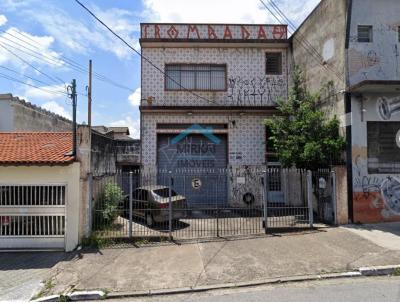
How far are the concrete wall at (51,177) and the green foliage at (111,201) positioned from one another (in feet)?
4.12

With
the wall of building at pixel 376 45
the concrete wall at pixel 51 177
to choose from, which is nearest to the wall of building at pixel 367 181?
the wall of building at pixel 376 45

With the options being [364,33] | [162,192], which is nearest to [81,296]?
[162,192]

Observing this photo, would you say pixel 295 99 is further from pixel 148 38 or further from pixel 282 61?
pixel 148 38

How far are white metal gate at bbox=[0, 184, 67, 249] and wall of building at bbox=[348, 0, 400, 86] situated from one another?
1120cm

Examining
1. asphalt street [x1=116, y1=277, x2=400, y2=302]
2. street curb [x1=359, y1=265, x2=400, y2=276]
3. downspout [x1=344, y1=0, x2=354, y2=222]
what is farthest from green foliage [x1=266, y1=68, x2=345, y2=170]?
asphalt street [x1=116, y1=277, x2=400, y2=302]

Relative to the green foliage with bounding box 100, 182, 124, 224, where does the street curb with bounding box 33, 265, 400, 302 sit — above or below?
below

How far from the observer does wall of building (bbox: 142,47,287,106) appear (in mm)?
17844

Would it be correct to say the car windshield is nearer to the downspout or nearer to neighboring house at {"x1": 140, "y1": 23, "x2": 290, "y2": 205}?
neighboring house at {"x1": 140, "y1": 23, "x2": 290, "y2": 205}

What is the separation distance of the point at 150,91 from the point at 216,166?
204 inches

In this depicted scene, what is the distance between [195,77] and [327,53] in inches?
265

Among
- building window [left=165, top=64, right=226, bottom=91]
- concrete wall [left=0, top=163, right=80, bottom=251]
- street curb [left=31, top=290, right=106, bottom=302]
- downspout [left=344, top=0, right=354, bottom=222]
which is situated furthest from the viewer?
building window [left=165, top=64, right=226, bottom=91]

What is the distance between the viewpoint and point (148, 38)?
17.7m

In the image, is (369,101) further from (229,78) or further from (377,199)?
(229,78)

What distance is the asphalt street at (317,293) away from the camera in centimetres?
629
